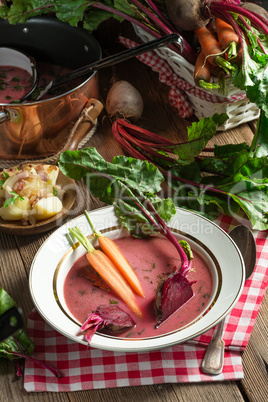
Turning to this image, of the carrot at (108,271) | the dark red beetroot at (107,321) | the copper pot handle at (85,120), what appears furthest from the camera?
the copper pot handle at (85,120)

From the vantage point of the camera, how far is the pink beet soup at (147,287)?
1175mm

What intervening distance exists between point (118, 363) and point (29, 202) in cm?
54

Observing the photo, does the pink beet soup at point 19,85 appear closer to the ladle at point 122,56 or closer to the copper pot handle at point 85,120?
the ladle at point 122,56

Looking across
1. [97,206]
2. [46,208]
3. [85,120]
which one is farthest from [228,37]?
[46,208]

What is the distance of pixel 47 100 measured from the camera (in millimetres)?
1577

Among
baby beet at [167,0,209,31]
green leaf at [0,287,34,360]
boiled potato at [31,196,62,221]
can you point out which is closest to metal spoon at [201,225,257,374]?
green leaf at [0,287,34,360]

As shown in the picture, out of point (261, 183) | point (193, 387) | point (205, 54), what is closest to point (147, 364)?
point (193, 387)

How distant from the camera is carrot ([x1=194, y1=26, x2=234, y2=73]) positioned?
155 centimetres

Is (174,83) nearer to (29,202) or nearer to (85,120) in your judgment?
(85,120)

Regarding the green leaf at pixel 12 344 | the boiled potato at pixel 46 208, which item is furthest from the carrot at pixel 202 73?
the green leaf at pixel 12 344

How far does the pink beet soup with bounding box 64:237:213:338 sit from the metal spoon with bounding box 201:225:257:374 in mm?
91

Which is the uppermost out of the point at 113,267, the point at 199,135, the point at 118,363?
the point at 199,135

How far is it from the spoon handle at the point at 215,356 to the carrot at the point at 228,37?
0.84 meters

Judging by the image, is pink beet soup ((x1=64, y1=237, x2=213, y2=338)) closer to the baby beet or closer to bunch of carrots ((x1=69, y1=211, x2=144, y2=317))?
bunch of carrots ((x1=69, y1=211, x2=144, y2=317))
